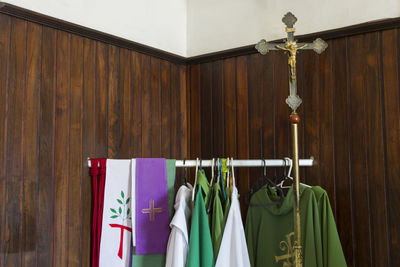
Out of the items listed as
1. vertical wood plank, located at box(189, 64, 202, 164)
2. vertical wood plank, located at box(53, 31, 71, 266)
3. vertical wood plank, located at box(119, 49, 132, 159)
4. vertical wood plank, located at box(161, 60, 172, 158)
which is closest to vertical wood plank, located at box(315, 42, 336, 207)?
vertical wood plank, located at box(189, 64, 202, 164)

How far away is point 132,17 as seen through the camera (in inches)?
95.3

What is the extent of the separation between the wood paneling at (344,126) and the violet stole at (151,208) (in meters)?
0.65

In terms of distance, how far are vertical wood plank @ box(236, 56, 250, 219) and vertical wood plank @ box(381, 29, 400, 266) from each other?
770 millimetres

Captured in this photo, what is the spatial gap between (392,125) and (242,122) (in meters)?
0.83

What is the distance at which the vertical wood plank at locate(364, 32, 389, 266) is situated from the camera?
199 cm

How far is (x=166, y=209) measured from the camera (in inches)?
77.6

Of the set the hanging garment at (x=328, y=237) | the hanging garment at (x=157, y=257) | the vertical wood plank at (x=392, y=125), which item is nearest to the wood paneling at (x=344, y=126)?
the vertical wood plank at (x=392, y=125)

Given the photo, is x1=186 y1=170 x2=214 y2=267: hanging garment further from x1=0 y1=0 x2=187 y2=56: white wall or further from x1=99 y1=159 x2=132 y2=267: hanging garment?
x1=0 y1=0 x2=187 y2=56: white wall

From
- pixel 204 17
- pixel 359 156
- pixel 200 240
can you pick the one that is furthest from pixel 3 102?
pixel 359 156

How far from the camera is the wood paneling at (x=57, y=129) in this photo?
1794mm

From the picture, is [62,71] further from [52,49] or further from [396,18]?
[396,18]

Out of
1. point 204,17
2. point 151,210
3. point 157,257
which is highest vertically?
point 204,17

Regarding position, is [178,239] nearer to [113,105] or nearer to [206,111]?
[113,105]

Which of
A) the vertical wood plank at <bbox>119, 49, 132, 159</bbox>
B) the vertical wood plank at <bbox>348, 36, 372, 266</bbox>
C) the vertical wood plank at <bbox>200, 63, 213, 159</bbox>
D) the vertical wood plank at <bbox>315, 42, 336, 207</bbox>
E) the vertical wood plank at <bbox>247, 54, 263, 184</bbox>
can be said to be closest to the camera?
the vertical wood plank at <bbox>348, 36, 372, 266</bbox>
